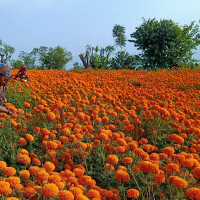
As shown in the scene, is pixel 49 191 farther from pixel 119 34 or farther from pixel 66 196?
pixel 119 34

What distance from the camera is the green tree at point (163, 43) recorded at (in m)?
16.6

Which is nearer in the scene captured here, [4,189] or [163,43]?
[4,189]

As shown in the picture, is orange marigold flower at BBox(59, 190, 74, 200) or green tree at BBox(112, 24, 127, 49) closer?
orange marigold flower at BBox(59, 190, 74, 200)

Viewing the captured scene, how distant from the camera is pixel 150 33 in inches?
666

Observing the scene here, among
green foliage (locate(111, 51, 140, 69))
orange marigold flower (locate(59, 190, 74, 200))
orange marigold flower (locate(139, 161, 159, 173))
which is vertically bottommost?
orange marigold flower (locate(59, 190, 74, 200))

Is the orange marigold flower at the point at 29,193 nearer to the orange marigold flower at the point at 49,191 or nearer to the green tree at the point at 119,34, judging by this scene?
the orange marigold flower at the point at 49,191

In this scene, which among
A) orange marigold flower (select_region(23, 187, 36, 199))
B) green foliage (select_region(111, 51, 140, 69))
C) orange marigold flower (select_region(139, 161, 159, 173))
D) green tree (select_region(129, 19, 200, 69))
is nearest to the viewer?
orange marigold flower (select_region(23, 187, 36, 199))

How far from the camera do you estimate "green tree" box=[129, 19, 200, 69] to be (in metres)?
16.6

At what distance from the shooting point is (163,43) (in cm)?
1667

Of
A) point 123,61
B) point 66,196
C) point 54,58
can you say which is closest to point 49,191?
point 66,196

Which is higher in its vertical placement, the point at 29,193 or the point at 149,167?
the point at 149,167

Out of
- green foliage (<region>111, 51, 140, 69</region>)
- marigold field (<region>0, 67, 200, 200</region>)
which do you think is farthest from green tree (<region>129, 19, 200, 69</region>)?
marigold field (<region>0, 67, 200, 200</region>)

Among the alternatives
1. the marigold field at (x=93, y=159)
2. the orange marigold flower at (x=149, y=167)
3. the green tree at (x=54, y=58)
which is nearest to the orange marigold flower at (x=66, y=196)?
the marigold field at (x=93, y=159)

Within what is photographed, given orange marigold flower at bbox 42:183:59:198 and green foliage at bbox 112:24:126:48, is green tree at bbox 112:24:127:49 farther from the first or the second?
orange marigold flower at bbox 42:183:59:198
